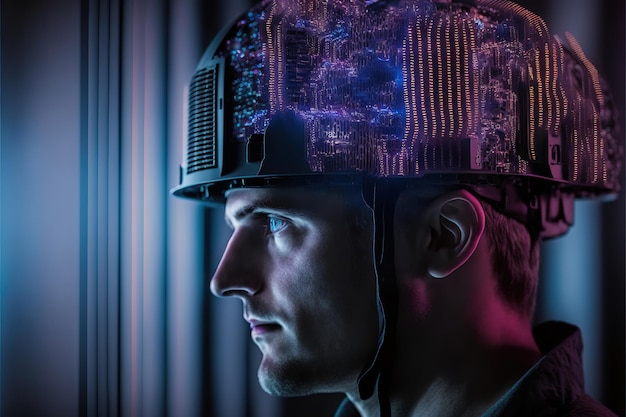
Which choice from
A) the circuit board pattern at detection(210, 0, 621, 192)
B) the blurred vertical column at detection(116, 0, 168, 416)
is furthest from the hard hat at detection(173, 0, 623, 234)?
the blurred vertical column at detection(116, 0, 168, 416)

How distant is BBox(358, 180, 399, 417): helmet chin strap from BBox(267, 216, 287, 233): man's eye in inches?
7.3

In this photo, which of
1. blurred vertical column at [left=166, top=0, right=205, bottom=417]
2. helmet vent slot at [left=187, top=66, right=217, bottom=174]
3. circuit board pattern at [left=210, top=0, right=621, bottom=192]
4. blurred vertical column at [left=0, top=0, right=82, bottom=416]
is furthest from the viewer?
blurred vertical column at [left=166, top=0, right=205, bottom=417]

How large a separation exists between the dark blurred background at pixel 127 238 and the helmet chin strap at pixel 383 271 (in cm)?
79

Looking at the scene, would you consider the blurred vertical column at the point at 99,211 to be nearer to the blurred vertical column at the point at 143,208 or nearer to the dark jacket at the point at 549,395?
the blurred vertical column at the point at 143,208

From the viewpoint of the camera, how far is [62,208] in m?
1.57

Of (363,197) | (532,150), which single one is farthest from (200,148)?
(532,150)

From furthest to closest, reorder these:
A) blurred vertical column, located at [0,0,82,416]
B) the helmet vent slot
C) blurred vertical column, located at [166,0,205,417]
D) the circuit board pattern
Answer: blurred vertical column, located at [166,0,205,417], blurred vertical column, located at [0,0,82,416], the helmet vent slot, the circuit board pattern

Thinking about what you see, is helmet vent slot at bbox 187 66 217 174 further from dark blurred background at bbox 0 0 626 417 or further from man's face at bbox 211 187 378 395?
dark blurred background at bbox 0 0 626 417

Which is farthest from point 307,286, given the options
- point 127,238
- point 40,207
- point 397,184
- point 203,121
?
point 40,207

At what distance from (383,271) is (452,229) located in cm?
15

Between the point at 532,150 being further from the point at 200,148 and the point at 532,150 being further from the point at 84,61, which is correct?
the point at 84,61

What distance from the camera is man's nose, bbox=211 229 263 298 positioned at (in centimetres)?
113

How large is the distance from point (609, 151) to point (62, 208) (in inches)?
52.1

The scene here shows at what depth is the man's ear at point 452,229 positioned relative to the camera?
3.48 feet
